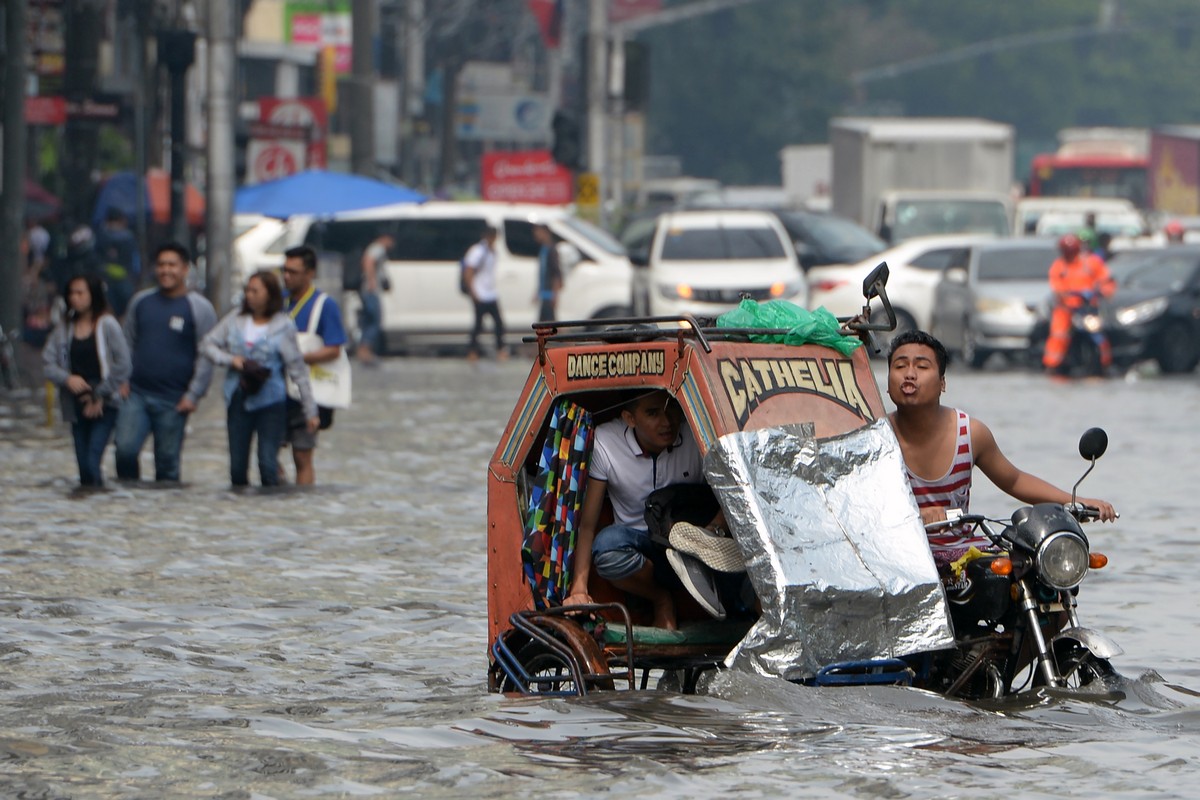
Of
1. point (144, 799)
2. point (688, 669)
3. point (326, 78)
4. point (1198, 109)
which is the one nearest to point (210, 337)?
point (688, 669)

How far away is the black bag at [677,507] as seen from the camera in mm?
7711

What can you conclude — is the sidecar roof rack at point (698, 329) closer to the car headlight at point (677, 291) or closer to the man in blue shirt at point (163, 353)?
the man in blue shirt at point (163, 353)

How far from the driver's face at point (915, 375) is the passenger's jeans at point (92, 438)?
8.03 meters

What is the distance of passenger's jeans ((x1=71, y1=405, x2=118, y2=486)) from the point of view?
48.6 feet

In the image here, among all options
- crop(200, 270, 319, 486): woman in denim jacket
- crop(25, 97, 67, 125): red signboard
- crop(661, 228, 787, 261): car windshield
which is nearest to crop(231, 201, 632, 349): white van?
crop(661, 228, 787, 261): car windshield

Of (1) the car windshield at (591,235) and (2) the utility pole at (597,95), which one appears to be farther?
(2) the utility pole at (597,95)

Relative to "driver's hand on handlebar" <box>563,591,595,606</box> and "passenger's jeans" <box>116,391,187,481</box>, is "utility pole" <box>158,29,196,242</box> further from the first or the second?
"driver's hand on handlebar" <box>563,591,595,606</box>

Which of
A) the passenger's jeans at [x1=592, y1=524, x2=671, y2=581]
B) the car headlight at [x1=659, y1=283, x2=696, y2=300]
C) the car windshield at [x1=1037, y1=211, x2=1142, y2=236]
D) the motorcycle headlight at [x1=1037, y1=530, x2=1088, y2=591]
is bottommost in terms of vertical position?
the car headlight at [x1=659, y1=283, x2=696, y2=300]

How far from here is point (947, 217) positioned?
36625mm

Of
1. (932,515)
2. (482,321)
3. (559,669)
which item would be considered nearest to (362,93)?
(482,321)

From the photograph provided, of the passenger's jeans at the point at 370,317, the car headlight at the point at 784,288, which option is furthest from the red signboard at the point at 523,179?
the passenger's jeans at the point at 370,317

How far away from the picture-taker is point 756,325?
25.5 ft

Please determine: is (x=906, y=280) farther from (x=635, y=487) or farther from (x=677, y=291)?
(x=635, y=487)

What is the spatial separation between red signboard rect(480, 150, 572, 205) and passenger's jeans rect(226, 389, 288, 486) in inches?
866
